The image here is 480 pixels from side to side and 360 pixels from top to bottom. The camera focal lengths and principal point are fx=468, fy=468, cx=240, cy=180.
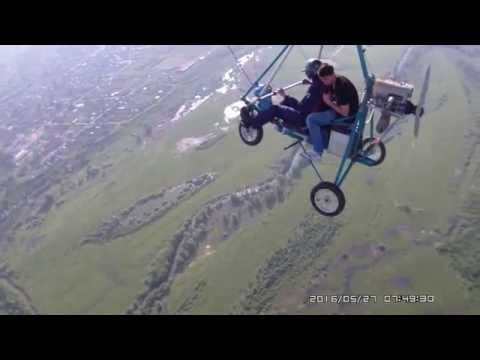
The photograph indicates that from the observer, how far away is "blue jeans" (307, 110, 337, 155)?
26.2 feet

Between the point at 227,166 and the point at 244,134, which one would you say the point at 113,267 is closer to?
the point at 227,166

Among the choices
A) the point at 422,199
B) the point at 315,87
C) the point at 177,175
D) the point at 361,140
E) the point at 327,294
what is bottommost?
the point at 327,294

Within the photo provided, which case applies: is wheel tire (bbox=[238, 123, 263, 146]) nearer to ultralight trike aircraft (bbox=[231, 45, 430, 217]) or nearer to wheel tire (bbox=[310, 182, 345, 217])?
ultralight trike aircraft (bbox=[231, 45, 430, 217])

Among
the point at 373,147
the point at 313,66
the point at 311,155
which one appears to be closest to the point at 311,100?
the point at 313,66

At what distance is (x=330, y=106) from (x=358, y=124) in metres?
0.59

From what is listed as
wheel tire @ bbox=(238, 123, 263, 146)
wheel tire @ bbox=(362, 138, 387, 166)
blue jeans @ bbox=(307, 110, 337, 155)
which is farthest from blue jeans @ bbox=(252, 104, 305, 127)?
wheel tire @ bbox=(362, 138, 387, 166)

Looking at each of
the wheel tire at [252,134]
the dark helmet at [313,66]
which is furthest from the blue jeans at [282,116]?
the dark helmet at [313,66]

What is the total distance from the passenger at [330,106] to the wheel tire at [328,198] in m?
0.66

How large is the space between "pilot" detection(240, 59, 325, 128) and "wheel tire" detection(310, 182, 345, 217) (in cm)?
128

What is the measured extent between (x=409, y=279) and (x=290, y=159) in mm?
12528

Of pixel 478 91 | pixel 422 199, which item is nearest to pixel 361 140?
pixel 422 199

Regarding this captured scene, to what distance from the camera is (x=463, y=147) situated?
105 feet

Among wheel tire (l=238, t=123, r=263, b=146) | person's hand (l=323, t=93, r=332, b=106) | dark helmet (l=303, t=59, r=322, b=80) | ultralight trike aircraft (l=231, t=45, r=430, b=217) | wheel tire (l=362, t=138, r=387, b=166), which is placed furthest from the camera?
wheel tire (l=238, t=123, r=263, b=146)

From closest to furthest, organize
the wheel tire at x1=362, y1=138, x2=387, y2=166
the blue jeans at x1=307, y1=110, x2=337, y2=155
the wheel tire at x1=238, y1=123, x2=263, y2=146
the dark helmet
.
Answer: the dark helmet < the blue jeans at x1=307, y1=110, x2=337, y2=155 < the wheel tire at x1=362, y1=138, x2=387, y2=166 < the wheel tire at x1=238, y1=123, x2=263, y2=146
